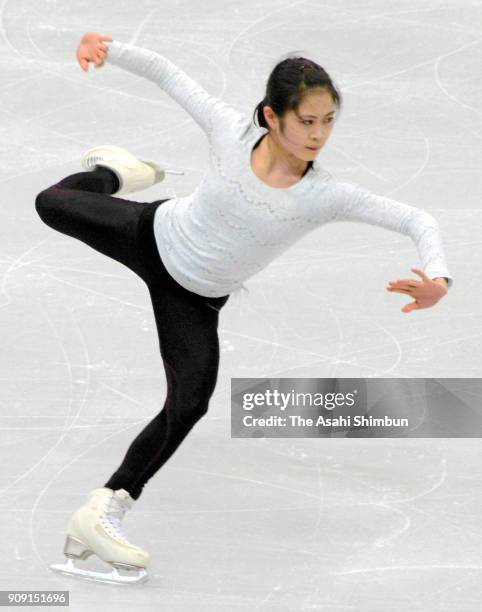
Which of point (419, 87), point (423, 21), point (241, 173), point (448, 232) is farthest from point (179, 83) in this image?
point (423, 21)

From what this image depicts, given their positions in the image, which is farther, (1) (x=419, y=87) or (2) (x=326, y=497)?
(1) (x=419, y=87)

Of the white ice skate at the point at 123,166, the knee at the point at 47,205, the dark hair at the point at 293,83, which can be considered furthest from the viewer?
the white ice skate at the point at 123,166

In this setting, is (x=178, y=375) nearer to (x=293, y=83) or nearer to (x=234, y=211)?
(x=234, y=211)

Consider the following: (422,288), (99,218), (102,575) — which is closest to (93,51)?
(99,218)

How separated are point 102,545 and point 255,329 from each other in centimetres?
147

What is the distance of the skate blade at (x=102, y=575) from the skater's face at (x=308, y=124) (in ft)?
4.13

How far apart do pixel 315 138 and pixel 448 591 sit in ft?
4.28

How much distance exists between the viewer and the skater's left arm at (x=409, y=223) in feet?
12.0

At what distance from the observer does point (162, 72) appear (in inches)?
165

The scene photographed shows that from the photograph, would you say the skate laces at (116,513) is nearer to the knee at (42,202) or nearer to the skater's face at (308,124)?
the knee at (42,202)

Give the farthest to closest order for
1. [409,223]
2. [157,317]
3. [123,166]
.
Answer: [123,166] → [157,317] → [409,223]

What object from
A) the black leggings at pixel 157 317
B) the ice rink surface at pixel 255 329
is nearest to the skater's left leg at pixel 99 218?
the black leggings at pixel 157 317

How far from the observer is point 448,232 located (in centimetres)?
609

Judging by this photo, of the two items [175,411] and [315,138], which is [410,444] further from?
[315,138]
